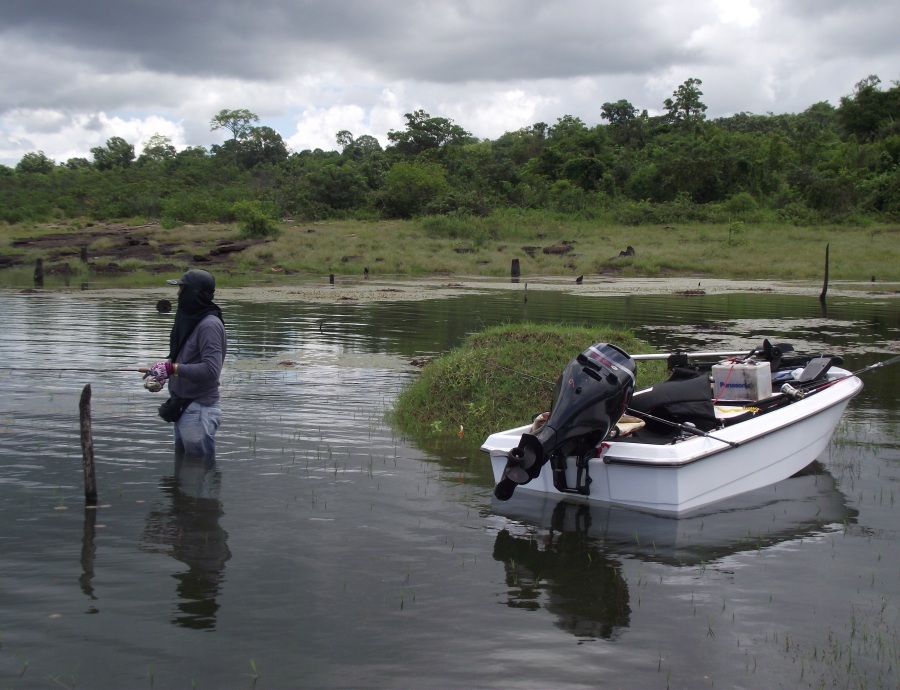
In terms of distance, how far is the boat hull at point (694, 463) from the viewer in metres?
6.75

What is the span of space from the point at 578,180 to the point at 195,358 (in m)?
53.3

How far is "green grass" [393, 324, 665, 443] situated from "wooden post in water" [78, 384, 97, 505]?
379cm

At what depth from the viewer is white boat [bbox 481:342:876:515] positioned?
655 centimetres

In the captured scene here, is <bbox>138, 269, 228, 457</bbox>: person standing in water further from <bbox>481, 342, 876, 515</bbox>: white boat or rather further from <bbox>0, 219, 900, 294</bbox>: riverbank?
<bbox>0, 219, 900, 294</bbox>: riverbank

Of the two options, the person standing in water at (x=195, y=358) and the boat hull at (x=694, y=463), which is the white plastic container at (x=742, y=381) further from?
the person standing in water at (x=195, y=358)

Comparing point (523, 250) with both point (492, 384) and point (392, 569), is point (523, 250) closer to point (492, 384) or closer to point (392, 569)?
point (492, 384)

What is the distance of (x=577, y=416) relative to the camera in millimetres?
6539

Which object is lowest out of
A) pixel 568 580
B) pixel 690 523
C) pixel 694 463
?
pixel 568 580

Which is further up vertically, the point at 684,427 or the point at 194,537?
the point at 684,427

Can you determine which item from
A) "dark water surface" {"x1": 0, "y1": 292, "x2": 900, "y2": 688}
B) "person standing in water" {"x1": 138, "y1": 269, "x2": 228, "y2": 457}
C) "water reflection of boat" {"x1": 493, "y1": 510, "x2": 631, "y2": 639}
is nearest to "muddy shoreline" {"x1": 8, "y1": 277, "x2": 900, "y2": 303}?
"dark water surface" {"x1": 0, "y1": 292, "x2": 900, "y2": 688}

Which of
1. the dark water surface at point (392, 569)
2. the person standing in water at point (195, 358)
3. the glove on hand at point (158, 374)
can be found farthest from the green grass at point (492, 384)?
the glove on hand at point (158, 374)

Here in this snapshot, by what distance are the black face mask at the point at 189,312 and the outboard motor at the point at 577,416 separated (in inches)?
107

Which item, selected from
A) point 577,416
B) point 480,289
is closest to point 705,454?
point 577,416

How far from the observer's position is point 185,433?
7.52 meters
